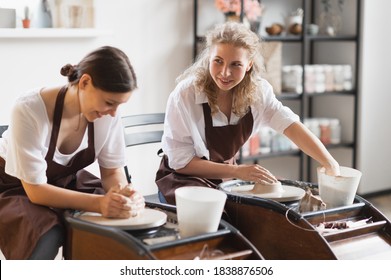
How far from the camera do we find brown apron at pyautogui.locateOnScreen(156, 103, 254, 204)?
273 centimetres

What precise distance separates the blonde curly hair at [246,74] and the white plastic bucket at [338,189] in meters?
0.50

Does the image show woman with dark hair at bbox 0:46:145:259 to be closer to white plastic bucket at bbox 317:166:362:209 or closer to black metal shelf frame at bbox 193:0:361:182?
white plastic bucket at bbox 317:166:362:209

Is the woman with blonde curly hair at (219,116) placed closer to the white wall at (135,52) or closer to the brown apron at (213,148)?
the brown apron at (213,148)

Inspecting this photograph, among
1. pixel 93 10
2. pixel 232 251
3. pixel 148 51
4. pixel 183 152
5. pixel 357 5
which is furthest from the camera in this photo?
pixel 357 5

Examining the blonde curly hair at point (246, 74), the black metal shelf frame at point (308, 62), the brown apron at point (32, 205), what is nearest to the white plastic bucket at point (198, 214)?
the brown apron at point (32, 205)

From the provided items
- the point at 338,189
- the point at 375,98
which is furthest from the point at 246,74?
the point at 375,98

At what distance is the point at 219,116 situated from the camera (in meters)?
2.80

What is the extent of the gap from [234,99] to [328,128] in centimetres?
244

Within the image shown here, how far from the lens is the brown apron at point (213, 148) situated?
273cm

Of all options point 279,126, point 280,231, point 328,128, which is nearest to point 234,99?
point 279,126

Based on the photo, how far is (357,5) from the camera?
4.95m

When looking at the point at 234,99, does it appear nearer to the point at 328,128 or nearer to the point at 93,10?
the point at 93,10

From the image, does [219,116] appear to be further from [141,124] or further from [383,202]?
[383,202]

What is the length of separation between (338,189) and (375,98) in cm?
281
